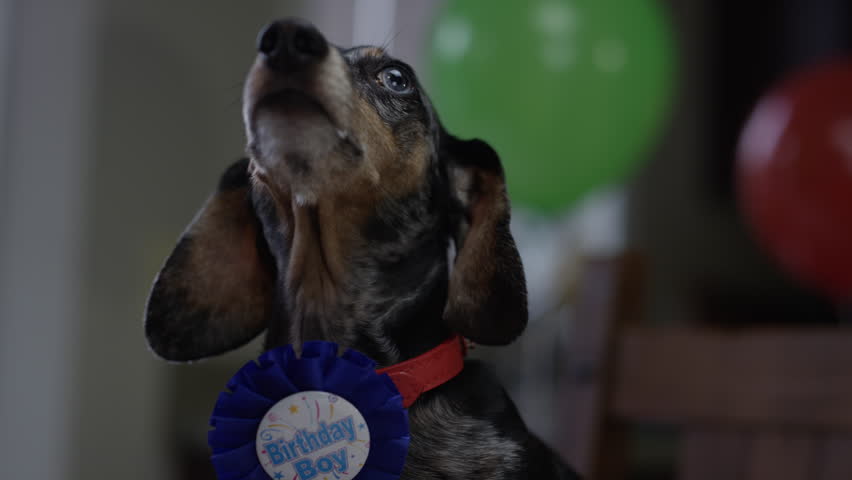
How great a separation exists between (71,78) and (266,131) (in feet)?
6.58

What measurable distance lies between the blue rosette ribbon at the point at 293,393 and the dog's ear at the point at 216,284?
14 cm

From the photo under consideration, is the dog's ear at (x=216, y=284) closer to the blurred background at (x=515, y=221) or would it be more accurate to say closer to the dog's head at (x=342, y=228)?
the dog's head at (x=342, y=228)

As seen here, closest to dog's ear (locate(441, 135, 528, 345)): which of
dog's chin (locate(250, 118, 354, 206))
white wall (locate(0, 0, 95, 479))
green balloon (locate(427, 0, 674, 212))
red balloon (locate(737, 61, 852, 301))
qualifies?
dog's chin (locate(250, 118, 354, 206))

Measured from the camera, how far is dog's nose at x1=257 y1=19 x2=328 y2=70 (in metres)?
0.71

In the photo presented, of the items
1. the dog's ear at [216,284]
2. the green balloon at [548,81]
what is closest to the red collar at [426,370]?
the dog's ear at [216,284]

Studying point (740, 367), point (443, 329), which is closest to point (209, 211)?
point (443, 329)

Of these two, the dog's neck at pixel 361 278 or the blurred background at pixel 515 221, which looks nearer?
the dog's neck at pixel 361 278

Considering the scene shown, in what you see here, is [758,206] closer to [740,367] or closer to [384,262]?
[740,367]

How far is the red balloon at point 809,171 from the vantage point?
174 centimetres

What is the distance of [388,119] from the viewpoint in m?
0.90

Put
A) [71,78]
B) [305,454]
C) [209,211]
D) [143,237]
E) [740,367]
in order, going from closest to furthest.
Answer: [305,454] < [209,211] < [740,367] < [71,78] < [143,237]

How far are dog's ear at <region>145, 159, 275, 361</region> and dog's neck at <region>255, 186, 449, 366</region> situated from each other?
0.02 m

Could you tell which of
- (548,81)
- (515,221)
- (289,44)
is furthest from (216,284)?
(515,221)

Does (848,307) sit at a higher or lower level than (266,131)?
lower
